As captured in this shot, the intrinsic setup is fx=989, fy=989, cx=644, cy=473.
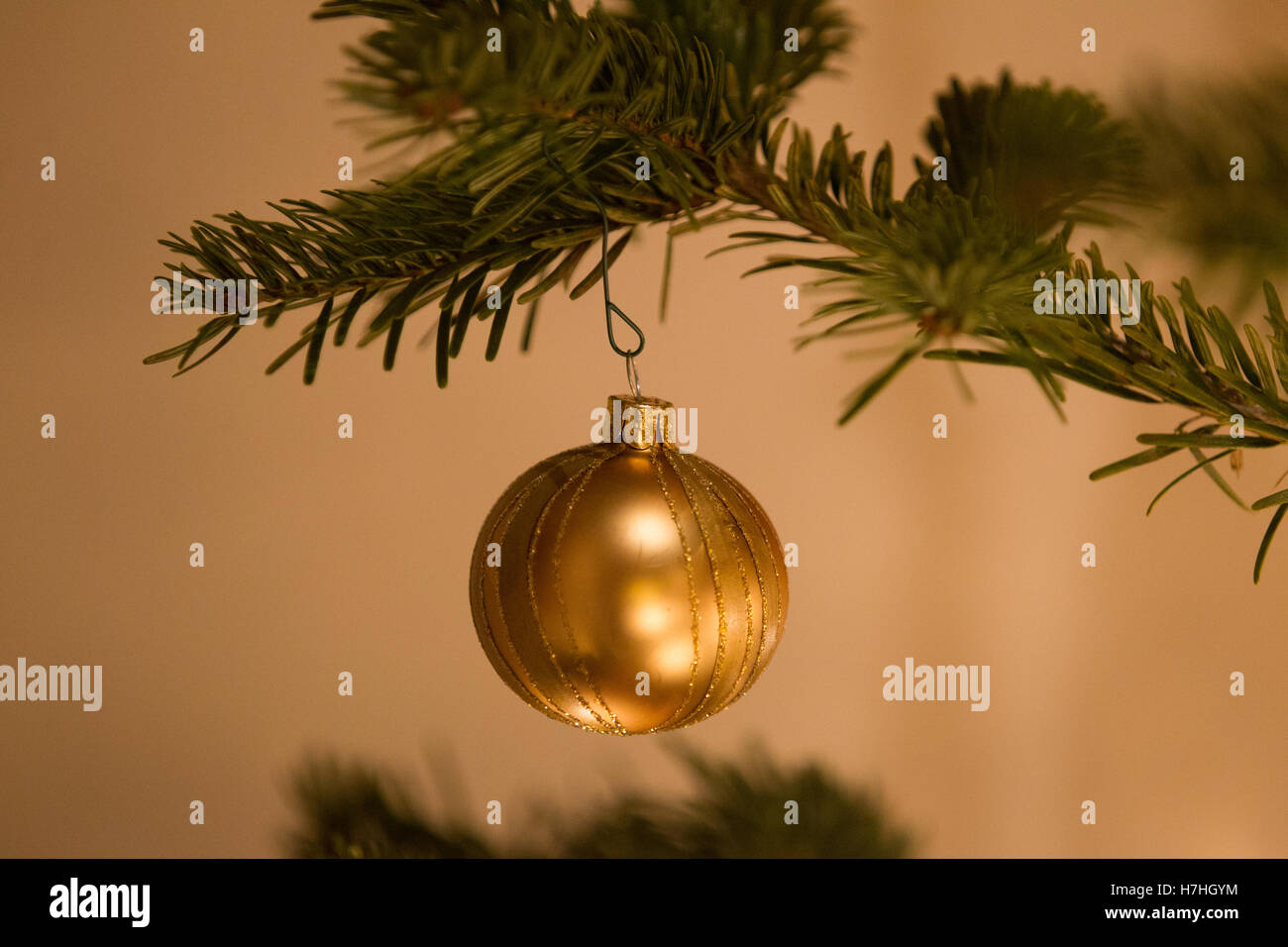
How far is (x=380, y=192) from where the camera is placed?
25 cm

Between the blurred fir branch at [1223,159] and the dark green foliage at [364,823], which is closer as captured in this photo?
the blurred fir branch at [1223,159]

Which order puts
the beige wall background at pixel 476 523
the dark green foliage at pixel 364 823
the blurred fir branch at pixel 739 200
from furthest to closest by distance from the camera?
1. the beige wall background at pixel 476 523
2. the dark green foliage at pixel 364 823
3. the blurred fir branch at pixel 739 200

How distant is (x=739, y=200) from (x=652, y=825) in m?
0.60

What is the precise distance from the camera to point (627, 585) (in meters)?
0.34

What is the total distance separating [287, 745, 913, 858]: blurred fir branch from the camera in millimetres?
739

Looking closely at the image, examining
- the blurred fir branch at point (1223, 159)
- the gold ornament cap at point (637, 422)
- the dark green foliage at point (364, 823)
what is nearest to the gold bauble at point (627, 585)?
the gold ornament cap at point (637, 422)

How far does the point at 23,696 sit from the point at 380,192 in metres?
1.10

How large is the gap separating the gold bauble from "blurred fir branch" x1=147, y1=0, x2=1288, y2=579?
0.08 m

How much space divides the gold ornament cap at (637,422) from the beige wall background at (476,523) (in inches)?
26.3

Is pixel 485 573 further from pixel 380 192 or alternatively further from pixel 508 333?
pixel 508 333

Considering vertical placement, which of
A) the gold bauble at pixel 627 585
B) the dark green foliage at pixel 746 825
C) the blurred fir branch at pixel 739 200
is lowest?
the dark green foliage at pixel 746 825

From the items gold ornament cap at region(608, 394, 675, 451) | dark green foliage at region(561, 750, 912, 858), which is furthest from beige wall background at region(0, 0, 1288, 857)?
gold ornament cap at region(608, 394, 675, 451)

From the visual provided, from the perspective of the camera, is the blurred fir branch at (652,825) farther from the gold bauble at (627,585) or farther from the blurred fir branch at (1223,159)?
the blurred fir branch at (1223,159)

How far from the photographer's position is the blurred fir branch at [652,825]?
0.74 metres
